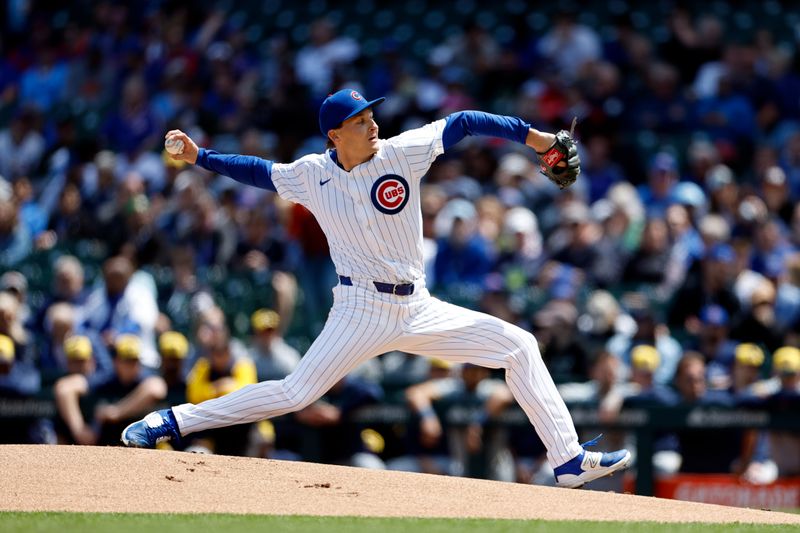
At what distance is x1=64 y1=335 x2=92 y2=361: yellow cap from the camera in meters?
8.95

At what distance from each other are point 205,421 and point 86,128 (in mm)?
8482

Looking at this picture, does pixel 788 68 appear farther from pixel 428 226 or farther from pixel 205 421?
pixel 205 421

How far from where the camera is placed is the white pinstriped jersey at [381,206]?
225 inches

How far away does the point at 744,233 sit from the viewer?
991 cm

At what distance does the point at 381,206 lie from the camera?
5707mm

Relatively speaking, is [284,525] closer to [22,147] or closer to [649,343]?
[649,343]

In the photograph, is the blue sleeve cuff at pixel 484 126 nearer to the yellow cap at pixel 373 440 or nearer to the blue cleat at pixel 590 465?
the blue cleat at pixel 590 465

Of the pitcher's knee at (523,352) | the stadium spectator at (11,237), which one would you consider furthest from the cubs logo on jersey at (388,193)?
the stadium spectator at (11,237)

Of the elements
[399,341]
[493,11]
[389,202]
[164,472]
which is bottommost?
[164,472]

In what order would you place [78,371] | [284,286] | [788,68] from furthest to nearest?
[788,68], [284,286], [78,371]

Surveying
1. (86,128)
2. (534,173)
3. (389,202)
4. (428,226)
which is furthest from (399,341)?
(86,128)

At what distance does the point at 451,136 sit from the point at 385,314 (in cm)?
82

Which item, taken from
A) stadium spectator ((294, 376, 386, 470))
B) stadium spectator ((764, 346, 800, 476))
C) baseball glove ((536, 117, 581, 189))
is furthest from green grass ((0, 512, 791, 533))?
stadium spectator ((294, 376, 386, 470))

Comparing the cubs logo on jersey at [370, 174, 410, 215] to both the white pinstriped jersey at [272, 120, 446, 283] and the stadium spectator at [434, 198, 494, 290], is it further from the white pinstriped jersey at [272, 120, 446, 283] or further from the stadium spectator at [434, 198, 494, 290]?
the stadium spectator at [434, 198, 494, 290]
